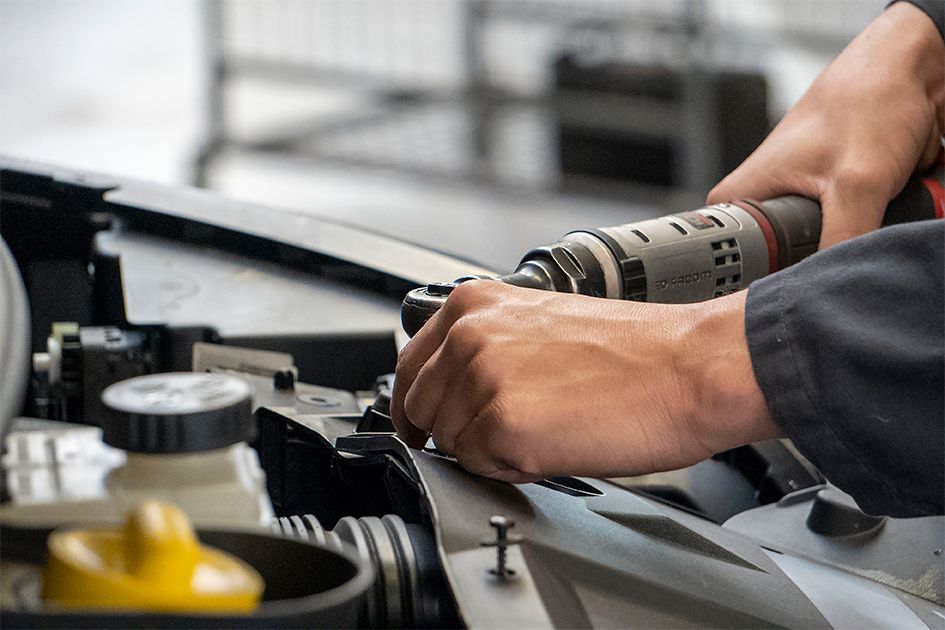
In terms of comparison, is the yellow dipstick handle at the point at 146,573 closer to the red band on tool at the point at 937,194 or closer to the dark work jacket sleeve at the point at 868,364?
the dark work jacket sleeve at the point at 868,364

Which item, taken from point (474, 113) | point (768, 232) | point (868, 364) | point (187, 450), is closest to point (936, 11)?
point (768, 232)

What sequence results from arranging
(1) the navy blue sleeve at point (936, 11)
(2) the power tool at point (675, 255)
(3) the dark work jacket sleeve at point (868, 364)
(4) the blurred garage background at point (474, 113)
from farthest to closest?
(4) the blurred garage background at point (474, 113) < (1) the navy blue sleeve at point (936, 11) < (2) the power tool at point (675, 255) < (3) the dark work jacket sleeve at point (868, 364)

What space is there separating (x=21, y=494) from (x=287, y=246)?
2.13 feet

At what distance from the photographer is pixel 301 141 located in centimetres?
393

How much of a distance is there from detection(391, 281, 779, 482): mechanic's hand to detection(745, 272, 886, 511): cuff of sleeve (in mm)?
10

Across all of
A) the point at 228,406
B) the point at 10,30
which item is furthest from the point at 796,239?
the point at 10,30

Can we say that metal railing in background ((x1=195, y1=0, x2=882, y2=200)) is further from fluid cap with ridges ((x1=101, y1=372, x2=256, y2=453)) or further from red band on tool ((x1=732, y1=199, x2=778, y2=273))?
fluid cap with ridges ((x1=101, y1=372, x2=256, y2=453))

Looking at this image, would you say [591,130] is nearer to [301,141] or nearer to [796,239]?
[301,141]

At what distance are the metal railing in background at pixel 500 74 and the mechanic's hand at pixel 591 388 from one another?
2873 millimetres

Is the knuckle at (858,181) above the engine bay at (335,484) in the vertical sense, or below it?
above

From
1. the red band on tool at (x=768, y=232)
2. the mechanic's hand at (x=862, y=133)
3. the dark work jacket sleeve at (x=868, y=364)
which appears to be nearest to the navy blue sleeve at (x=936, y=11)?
the mechanic's hand at (x=862, y=133)

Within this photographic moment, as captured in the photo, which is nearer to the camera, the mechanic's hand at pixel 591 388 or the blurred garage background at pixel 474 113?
the mechanic's hand at pixel 591 388

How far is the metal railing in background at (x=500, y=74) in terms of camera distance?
140 inches

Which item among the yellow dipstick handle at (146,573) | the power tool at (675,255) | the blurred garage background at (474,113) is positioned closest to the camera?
the yellow dipstick handle at (146,573)
